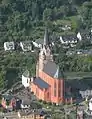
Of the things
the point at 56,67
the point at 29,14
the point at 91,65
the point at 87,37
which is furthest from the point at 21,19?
the point at 56,67

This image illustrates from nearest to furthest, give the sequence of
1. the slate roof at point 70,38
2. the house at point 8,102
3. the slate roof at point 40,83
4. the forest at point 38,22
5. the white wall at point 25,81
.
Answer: the house at point 8,102 < the slate roof at point 40,83 < the white wall at point 25,81 < the forest at point 38,22 < the slate roof at point 70,38

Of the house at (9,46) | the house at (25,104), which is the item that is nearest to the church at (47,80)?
the house at (25,104)

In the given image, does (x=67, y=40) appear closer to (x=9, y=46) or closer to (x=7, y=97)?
(x=9, y=46)

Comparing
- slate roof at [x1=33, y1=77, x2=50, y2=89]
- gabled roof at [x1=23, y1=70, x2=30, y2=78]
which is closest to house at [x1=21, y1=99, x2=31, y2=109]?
slate roof at [x1=33, y1=77, x2=50, y2=89]

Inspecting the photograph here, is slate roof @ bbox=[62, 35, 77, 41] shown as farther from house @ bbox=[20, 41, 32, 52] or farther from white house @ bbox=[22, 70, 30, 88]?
white house @ bbox=[22, 70, 30, 88]

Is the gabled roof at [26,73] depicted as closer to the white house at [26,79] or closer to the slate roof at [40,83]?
the white house at [26,79]

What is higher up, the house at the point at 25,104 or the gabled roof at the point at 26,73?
the gabled roof at the point at 26,73

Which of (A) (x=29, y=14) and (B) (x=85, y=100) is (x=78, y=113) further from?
(A) (x=29, y=14)

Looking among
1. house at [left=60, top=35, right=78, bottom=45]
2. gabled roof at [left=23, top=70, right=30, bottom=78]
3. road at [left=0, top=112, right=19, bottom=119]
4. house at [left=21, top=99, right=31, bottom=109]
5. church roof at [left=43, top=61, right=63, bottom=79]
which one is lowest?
house at [left=60, top=35, right=78, bottom=45]
